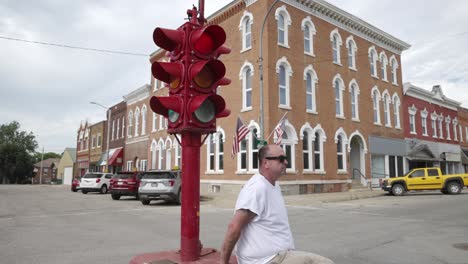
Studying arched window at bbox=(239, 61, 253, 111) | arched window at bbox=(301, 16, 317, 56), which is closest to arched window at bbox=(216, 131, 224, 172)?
arched window at bbox=(239, 61, 253, 111)

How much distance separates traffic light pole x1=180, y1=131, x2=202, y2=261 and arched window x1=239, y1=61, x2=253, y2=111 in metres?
17.6

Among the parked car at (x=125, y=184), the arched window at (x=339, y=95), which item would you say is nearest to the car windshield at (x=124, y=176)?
the parked car at (x=125, y=184)

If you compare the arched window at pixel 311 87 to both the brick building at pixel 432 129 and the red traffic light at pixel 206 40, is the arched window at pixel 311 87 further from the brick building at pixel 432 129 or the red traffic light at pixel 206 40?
the red traffic light at pixel 206 40

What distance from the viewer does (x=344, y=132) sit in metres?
25.4

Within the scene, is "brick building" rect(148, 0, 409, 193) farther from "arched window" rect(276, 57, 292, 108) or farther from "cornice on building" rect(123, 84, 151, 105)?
"cornice on building" rect(123, 84, 151, 105)

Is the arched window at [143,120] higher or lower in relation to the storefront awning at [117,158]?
higher

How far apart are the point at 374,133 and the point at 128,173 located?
18.6 meters

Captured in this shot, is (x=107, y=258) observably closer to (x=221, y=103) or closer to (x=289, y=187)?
(x=221, y=103)

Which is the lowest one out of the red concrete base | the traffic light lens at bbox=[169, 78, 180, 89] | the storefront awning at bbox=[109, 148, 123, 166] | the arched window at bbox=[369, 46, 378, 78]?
the red concrete base

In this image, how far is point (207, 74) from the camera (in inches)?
167

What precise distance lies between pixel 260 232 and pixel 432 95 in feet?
132

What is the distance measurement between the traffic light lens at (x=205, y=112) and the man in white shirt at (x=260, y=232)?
57.8 inches

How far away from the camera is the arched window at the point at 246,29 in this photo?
22570 millimetres

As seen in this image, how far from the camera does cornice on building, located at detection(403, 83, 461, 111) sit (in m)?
33.7
